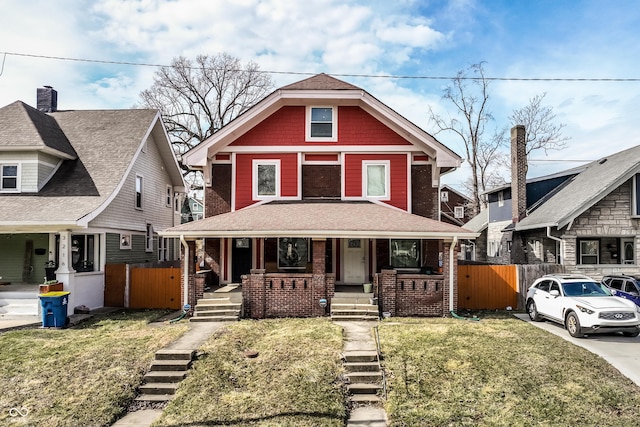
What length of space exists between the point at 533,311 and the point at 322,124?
10152 millimetres

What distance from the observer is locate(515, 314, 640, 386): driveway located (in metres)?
9.24

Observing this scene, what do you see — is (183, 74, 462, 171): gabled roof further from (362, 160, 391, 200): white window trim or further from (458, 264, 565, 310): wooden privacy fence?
(458, 264, 565, 310): wooden privacy fence

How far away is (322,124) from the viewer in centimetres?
1747

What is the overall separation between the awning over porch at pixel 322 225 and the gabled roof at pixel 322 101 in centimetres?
275

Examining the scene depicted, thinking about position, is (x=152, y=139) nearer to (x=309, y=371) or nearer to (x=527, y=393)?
(x=309, y=371)

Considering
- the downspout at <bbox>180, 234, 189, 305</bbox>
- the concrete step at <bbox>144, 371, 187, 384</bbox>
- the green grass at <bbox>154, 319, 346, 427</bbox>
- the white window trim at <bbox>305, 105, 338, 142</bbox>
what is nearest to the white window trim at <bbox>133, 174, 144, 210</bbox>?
A: the downspout at <bbox>180, 234, 189, 305</bbox>

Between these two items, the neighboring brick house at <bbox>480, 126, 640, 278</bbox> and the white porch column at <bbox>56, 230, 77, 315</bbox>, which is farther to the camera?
the neighboring brick house at <bbox>480, 126, 640, 278</bbox>

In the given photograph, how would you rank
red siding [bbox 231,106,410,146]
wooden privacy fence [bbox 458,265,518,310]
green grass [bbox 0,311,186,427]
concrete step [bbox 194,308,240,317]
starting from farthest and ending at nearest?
red siding [bbox 231,106,410,146] < wooden privacy fence [bbox 458,265,518,310] < concrete step [bbox 194,308,240,317] < green grass [bbox 0,311,186,427]

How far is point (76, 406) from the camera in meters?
7.68

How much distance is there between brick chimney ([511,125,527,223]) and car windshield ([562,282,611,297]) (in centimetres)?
1044

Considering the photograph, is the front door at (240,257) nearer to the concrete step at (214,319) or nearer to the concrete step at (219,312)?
the concrete step at (219,312)

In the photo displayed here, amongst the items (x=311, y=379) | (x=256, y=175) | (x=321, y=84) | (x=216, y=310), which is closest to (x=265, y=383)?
(x=311, y=379)

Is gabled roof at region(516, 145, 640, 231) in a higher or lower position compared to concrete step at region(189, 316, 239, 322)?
higher

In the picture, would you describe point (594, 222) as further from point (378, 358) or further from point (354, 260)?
point (378, 358)
